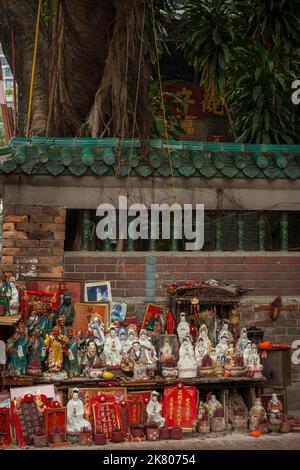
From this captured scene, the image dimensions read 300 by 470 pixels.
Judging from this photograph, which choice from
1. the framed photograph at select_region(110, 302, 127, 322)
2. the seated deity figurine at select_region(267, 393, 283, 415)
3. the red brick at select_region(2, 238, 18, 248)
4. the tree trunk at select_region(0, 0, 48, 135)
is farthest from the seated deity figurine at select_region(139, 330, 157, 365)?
the tree trunk at select_region(0, 0, 48, 135)

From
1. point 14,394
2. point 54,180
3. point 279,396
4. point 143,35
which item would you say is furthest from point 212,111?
point 14,394

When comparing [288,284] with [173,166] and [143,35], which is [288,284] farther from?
[143,35]

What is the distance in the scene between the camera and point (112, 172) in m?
9.06

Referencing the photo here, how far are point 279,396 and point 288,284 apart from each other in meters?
1.63

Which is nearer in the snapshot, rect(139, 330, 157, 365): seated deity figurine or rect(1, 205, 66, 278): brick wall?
rect(139, 330, 157, 365): seated deity figurine

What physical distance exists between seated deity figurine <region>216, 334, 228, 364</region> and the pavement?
852 mm

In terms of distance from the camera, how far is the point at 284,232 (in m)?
9.45

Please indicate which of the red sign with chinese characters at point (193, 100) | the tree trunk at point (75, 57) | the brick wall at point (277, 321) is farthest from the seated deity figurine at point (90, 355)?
the red sign with chinese characters at point (193, 100)

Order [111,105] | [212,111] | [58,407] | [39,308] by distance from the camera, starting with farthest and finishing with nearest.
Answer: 1. [212,111]
2. [111,105]
3. [39,308]
4. [58,407]

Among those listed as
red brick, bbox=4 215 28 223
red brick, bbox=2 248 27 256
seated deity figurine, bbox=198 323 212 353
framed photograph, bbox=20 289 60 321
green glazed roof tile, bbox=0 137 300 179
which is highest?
green glazed roof tile, bbox=0 137 300 179

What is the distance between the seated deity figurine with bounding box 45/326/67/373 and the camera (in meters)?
7.78

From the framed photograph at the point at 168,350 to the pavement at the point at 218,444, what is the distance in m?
0.82

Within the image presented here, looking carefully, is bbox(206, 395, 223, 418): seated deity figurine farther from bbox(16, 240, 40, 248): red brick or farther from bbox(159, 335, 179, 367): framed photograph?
bbox(16, 240, 40, 248): red brick

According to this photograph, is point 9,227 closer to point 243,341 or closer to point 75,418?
point 75,418
